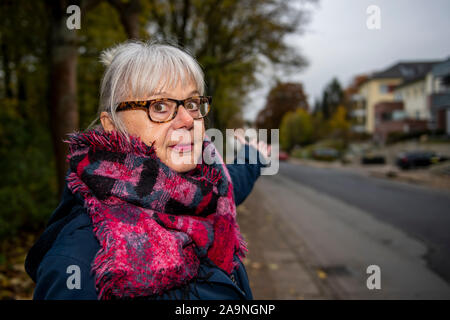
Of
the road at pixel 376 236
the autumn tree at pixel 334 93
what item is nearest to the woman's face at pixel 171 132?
the road at pixel 376 236

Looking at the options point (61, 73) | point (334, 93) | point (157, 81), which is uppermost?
point (334, 93)

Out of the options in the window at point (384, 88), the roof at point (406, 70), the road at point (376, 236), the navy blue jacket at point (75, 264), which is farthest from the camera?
the roof at point (406, 70)

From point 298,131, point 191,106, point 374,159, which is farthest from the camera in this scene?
point 298,131

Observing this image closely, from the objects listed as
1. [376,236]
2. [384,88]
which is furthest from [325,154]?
[376,236]

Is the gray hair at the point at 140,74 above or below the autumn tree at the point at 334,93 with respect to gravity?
below

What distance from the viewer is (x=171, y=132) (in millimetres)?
1497

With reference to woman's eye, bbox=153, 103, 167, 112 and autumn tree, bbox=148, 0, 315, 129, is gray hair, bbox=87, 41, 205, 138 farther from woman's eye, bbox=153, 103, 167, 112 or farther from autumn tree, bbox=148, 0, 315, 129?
autumn tree, bbox=148, 0, 315, 129

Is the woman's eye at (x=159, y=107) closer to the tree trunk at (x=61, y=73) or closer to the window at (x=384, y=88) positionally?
the tree trunk at (x=61, y=73)

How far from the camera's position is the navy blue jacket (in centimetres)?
107

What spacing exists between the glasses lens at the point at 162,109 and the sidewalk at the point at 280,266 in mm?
3245

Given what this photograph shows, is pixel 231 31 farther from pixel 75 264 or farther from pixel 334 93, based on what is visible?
pixel 334 93

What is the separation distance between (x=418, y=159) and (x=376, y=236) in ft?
55.9

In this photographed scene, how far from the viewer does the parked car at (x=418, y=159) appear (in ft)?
67.9
